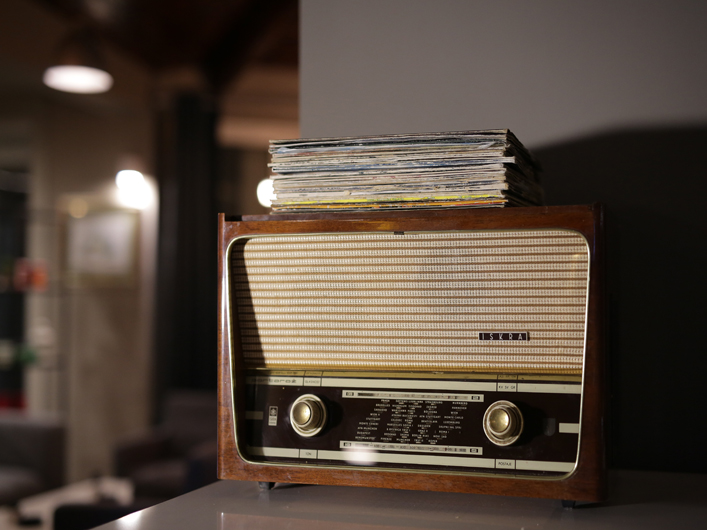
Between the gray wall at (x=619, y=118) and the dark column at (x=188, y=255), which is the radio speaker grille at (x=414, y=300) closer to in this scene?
the gray wall at (x=619, y=118)

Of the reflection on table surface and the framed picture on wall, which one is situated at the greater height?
the framed picture on wall

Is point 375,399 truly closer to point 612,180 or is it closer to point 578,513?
point 578,513

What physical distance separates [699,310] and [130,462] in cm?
388

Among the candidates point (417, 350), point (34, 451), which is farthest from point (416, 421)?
point (34, 451)

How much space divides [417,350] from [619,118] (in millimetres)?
512

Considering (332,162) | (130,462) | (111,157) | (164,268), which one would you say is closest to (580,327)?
(332,162)

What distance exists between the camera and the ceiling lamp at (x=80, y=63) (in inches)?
130

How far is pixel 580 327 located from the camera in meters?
0.69

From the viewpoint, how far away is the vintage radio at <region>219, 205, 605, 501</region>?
27.2 inches

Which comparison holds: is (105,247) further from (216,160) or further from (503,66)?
(503,66)

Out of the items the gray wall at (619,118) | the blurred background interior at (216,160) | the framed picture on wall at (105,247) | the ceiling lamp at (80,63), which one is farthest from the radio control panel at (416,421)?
the framed picture on wall at (105,247)

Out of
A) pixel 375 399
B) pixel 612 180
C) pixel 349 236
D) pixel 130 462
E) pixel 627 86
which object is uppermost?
pixel 627 86

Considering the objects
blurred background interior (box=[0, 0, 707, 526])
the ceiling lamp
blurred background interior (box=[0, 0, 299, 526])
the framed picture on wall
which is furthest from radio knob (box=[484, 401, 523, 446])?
the framed picture on wall

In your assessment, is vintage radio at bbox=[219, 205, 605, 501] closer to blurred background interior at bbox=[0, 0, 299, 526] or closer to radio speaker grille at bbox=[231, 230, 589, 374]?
radio speaker grille at bbox=[231, 230, 589, 374]
